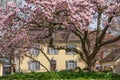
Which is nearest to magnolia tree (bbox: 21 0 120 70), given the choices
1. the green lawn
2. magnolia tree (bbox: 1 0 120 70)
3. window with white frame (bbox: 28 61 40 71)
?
magnolia tree (bbox: 1 0 120 70)

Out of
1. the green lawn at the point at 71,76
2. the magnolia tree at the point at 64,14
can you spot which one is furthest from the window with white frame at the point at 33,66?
the green lawn at the point at 71,76

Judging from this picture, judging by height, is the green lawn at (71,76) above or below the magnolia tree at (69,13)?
below

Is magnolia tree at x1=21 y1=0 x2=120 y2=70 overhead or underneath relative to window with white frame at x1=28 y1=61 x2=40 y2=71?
underneath

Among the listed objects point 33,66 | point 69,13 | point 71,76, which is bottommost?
point 71,76

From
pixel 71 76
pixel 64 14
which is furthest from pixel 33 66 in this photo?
pixel 64 14

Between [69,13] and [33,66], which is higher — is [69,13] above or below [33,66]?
below

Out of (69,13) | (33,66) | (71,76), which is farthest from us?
(33,66)

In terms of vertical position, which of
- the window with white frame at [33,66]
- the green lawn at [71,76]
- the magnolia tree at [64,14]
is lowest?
the green lawn at [71,76]

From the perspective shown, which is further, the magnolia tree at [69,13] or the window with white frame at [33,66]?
the window with white frame at [33,66]

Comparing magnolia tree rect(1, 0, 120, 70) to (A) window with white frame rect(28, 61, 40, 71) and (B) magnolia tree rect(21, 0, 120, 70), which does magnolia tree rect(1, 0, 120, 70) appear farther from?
(A) window with white frame rect(28, 61, 40, 71)

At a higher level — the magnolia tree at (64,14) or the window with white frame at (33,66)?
the window with white frame at (33,66)

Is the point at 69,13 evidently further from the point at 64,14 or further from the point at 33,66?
the point at 33,66

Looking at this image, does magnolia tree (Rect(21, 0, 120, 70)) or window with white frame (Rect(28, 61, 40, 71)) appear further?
window with white frame (Rect(28, 61, 40, 71))

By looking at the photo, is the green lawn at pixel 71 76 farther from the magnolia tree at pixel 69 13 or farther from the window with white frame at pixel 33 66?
the window with white frame at pixel 33 66
